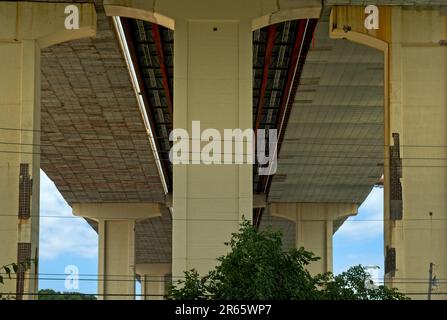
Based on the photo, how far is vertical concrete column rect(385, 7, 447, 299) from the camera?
3894cm

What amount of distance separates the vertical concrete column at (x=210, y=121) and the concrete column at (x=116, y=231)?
46769 millimetres

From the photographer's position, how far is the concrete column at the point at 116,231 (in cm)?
8488

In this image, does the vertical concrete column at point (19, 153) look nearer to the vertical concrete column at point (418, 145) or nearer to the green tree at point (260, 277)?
the green tree at point (260, 277)

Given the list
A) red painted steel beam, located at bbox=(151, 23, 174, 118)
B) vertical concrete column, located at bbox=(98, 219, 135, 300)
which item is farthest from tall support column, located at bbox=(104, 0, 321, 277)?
vertical concrete column, located at bbox=(98, 219, 135, 300)

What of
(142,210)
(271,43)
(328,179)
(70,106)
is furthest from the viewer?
(142,210)

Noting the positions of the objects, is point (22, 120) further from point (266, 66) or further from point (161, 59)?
point (266, 66)

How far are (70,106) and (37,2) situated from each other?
2060 centimetres

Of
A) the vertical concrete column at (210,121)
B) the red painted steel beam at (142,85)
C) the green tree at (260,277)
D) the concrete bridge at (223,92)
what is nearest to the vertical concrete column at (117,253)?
the red painted steel beam at (142,85)

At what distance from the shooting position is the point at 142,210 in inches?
3371

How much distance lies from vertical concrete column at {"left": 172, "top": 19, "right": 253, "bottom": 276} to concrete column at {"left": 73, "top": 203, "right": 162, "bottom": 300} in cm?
4677

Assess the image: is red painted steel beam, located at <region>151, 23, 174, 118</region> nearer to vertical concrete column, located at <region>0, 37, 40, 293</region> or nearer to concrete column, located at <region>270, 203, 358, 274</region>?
vertical concrete column, located at <region>0, 37, 40, 293</region>

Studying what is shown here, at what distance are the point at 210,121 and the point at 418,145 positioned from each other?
753cm
